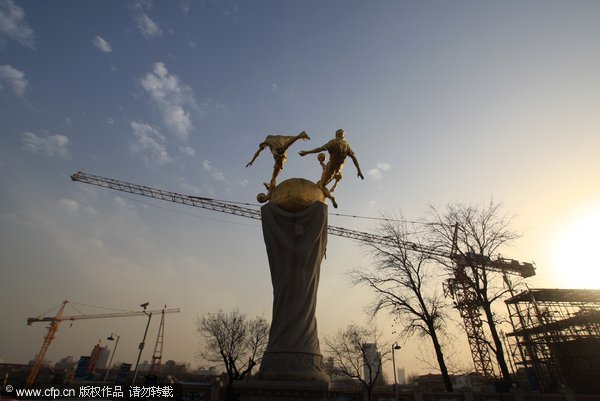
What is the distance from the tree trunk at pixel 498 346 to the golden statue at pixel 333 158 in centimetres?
1253

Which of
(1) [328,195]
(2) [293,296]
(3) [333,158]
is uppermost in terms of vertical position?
(3) [333,158]

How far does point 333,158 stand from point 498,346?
13.3m

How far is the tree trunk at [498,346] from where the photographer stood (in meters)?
14.8

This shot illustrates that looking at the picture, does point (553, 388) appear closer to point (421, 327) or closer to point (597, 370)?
point (597, 370)

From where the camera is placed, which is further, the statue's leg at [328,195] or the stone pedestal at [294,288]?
the statue's leg at [328,195]

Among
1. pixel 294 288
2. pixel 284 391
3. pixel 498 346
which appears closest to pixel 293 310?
pixel 294 288

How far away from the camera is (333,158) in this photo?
8086mm

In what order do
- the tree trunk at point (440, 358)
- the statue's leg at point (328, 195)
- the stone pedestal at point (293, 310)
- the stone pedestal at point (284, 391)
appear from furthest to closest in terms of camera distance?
the tree trunk at point (440, 358)
the statue's leg at point (328, 195)
the stone pedestal at point (293, 310)
the stone pedestal at point (284, 391)

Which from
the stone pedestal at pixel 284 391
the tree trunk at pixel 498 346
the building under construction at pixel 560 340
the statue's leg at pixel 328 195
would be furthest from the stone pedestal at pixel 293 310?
the building under construction at pixel 560 340

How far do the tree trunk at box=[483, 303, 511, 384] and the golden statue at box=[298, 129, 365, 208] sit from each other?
1253cm

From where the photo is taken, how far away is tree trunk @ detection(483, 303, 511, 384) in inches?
583

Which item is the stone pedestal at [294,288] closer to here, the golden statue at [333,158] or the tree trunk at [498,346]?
the golden statue at [333,158]

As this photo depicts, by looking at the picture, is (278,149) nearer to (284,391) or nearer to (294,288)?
(294,288)

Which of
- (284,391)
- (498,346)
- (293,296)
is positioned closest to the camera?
(284,391)
